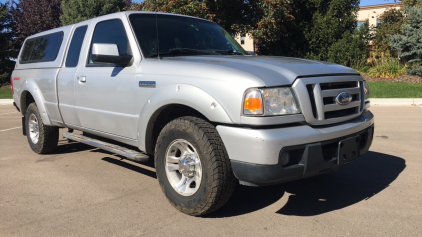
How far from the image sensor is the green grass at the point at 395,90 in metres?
12.7

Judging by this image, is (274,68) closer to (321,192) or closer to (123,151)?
(321,192)

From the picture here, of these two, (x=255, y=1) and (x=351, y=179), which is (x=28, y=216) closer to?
(x=351, y=179)

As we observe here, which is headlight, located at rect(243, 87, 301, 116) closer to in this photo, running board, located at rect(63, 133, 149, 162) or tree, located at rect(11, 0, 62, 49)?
running board, located at rect(63, 133, 149, 162)

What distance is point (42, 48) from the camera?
5.75m

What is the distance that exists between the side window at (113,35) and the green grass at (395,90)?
10611 millimetres

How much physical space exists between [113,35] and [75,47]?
917 millimetres

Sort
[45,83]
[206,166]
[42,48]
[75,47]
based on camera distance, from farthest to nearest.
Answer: [42,48] → [45,83] → [75,47] → [206,166]

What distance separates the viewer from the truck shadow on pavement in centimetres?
347

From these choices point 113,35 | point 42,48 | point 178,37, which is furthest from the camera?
point 42,48

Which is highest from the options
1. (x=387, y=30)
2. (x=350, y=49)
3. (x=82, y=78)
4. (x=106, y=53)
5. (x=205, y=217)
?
(x=387, y=30)

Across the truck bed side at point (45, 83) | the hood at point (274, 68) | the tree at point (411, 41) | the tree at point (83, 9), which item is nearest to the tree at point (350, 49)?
the tree at point (411, 41)

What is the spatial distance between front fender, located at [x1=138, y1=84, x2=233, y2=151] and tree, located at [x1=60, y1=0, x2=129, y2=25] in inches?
1052

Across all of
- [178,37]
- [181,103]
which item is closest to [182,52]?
[178,37]

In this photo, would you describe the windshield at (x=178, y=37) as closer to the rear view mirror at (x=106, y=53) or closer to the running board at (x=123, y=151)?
the rear view mirror at (x=106, y=53)
